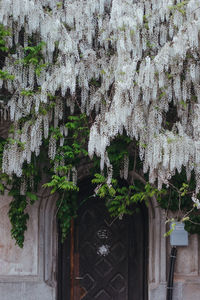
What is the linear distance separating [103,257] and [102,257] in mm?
14

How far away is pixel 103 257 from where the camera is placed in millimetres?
7703

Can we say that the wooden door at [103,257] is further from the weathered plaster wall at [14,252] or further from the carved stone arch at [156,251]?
the weathered plaster wall at [14,252]

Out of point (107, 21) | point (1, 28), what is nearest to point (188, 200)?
point (107, 21)

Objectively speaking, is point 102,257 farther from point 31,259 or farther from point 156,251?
point 31,259

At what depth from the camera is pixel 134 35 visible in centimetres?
691

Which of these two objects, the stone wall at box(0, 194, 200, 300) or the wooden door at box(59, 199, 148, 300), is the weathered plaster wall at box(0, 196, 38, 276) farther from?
the wooden door at box(59, 199, 148, 300)

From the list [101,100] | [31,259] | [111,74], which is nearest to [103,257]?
[31,259]

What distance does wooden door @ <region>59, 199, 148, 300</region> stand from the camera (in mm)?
7664

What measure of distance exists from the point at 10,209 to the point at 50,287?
3.68ft

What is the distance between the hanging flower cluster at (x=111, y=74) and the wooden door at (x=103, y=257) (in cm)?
105

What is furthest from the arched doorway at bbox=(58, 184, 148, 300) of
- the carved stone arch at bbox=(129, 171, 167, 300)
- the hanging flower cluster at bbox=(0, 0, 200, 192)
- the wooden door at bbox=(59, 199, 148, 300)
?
the hanging flower cluster at bbox=(0, 0, 200, 192)

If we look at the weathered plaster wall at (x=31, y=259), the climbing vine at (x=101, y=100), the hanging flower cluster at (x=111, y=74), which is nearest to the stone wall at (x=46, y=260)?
the weathered plaster wall at (x=31, y=259)

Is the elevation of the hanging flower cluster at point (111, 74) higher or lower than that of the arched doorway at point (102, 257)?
higher

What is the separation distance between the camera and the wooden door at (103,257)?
7.66 metres
